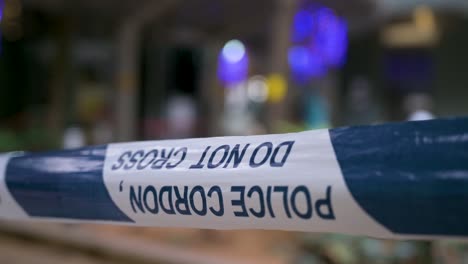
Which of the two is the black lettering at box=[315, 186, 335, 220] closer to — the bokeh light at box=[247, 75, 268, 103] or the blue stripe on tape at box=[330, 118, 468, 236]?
the blue stripe on tape at box=[330, 118, 468, 236]

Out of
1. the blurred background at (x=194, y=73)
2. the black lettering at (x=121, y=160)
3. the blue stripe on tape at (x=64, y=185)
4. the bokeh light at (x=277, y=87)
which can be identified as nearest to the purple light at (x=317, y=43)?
the blurred background at (x=194, y=73)

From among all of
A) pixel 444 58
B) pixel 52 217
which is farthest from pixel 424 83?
pixel 52 217

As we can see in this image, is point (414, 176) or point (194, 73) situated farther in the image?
point (194, 73)

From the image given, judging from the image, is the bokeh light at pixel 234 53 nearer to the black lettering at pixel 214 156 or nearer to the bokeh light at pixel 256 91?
the bokeh light at pixel 256 91

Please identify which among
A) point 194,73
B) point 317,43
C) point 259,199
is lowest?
point 194,73

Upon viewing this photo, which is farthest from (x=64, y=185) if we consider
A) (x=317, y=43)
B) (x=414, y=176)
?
(x=317, y=43)

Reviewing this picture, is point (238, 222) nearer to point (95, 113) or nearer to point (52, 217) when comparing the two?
point (52, 217)

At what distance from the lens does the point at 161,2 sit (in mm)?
11781

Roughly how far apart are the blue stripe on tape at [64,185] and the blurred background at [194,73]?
331 centimetres

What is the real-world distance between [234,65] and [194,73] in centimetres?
245

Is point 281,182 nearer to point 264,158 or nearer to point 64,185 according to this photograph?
point 264,158

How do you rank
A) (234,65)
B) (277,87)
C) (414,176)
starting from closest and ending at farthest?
(414,176) < (277,87) < (234,65)

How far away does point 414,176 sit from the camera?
5.67ft

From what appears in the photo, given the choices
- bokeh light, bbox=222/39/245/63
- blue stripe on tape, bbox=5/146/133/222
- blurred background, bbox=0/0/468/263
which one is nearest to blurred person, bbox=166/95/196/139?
blurred background, bbox=0/0/468/263
